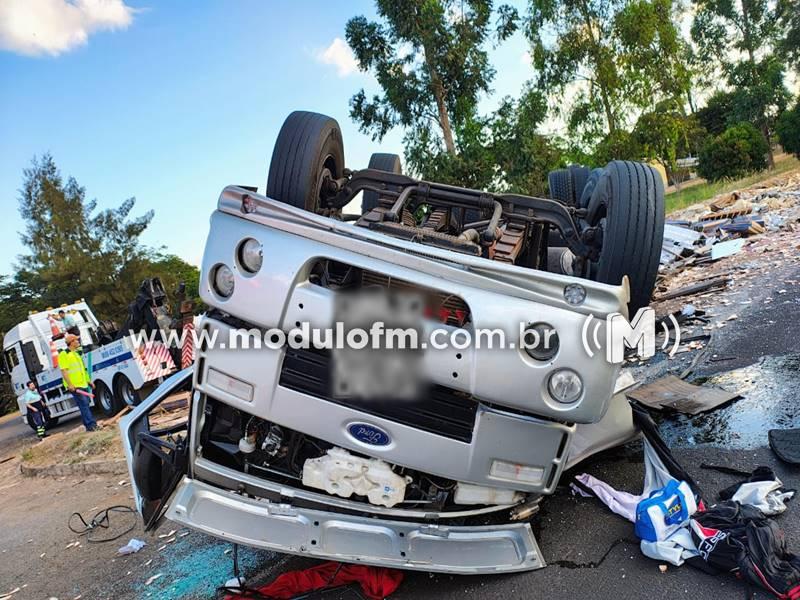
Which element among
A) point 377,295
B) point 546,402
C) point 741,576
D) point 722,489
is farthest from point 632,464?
point 377,295

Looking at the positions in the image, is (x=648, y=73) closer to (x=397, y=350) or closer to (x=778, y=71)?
(x=778, y=71)

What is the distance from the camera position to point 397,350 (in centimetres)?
210

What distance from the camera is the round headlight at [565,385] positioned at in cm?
194

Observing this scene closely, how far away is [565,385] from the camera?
1.95m

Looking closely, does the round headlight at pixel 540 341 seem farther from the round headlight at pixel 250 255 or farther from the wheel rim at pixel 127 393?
the wheel rim at pixel 127 393

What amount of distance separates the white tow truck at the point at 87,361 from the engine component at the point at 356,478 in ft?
28.8

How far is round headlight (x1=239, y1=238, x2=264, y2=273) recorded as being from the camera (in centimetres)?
223

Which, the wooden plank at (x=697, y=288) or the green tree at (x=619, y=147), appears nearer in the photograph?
the wooden plank at (x=697, y=288)

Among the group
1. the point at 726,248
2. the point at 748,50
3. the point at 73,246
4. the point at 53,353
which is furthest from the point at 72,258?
the point at 748,50

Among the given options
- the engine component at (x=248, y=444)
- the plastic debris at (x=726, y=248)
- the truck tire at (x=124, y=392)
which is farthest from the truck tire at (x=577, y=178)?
the truck tire at (x=124, y=392)

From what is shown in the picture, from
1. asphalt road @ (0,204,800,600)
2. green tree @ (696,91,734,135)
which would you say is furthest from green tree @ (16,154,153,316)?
green tree @ (696,91,734,135)

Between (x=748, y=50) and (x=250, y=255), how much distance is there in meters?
38.7

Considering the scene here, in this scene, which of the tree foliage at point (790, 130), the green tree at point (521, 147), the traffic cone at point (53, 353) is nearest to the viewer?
the traffic cone at point (53, 353)

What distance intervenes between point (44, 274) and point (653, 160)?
95.2ft
